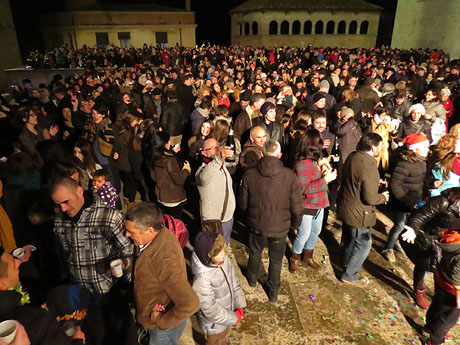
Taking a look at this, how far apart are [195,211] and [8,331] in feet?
14.7

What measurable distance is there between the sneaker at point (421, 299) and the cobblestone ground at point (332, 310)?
0.06m

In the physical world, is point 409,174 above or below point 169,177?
above

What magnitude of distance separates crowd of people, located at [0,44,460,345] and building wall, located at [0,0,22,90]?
9.44 metres

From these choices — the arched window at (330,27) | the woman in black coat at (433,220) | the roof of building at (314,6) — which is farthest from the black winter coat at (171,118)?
the arched window at (330,27)

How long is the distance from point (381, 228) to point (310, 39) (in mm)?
43302

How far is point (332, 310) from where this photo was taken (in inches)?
145

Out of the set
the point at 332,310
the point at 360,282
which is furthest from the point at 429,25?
the point at 332,310

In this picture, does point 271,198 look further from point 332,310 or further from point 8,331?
point 8,331

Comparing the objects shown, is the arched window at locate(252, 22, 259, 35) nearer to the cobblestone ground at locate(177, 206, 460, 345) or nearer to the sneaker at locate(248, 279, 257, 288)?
the cobblestone ground at locate(177, 206, 460, 345)

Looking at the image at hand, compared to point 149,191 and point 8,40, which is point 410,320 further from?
point 8,40

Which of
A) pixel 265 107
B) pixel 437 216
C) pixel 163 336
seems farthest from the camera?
pixel 265 107

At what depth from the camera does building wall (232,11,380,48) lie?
41.8 m

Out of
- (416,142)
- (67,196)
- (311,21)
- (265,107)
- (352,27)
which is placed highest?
(311,21)

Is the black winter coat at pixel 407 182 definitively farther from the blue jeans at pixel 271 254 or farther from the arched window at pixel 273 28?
the arched window at pixel 273 28
